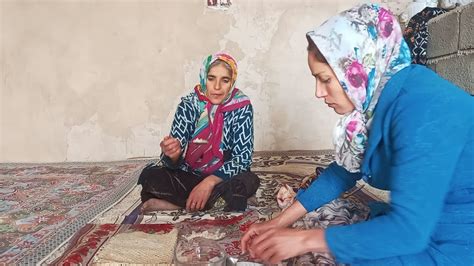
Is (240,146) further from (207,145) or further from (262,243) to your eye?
(262,243)

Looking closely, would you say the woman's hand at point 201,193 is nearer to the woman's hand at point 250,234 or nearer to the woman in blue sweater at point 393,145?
the woman's hand at point 250,234

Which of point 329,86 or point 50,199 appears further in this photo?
point 50,199

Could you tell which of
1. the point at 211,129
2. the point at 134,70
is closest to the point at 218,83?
the point at 211,129

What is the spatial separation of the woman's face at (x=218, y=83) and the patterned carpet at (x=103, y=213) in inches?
18.8

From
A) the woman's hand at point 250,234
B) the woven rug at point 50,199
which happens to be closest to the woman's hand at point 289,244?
the woman's hand at point 250,234

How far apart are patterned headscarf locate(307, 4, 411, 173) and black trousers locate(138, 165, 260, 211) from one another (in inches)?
38.6

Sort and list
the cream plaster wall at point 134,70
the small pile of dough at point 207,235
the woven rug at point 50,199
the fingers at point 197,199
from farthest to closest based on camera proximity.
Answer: the cream plaster wall at point 134,70 < the fingers at point 197,199 < the woven rug at point 50,199 < the small pile of dough at point 207,235

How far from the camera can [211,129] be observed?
2014mm

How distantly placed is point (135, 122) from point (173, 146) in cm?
180

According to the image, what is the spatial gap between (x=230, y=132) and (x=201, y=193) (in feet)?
1.09

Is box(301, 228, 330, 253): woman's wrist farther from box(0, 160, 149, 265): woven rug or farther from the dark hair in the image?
box(0, 160, 149, 265): woven rug

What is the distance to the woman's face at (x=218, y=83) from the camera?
6.57 feet

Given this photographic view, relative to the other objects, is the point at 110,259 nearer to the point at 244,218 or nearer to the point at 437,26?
the point at 244,218

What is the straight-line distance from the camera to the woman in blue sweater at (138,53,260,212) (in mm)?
1934
